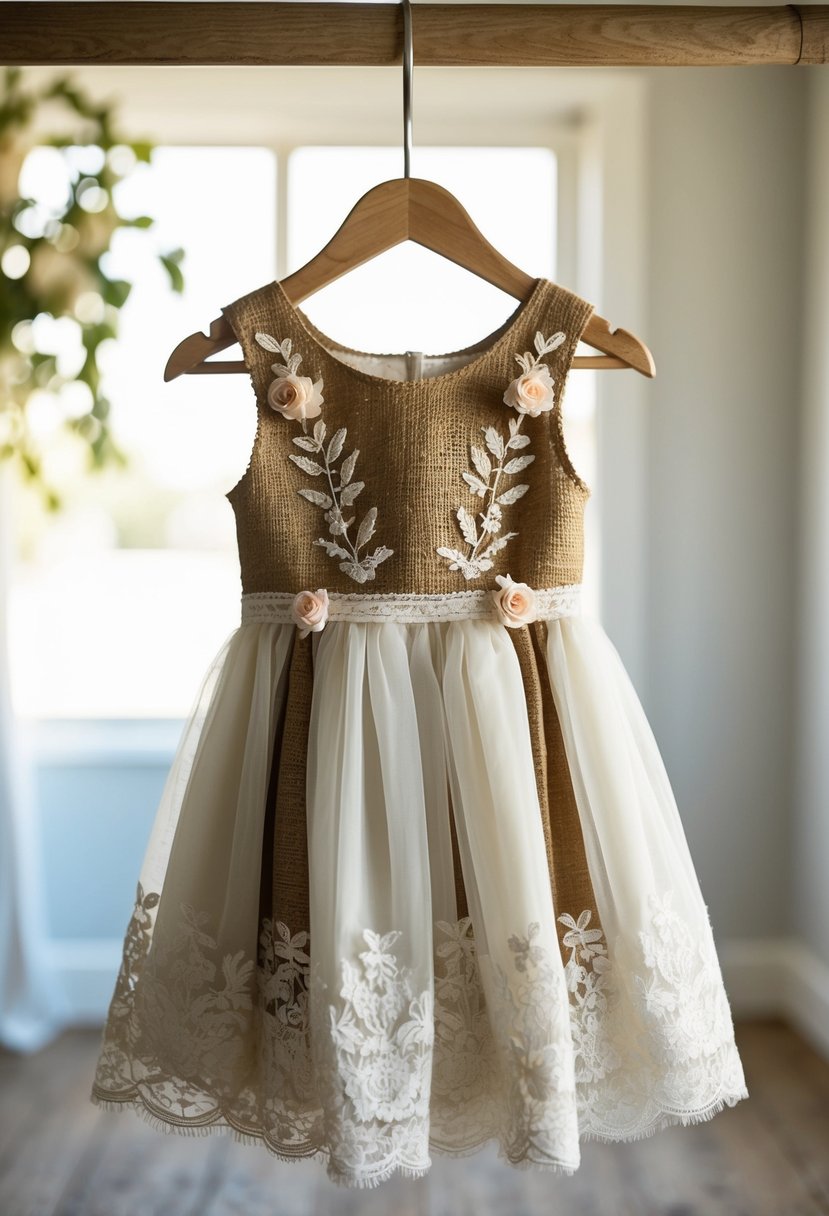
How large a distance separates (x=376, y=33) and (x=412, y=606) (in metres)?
0.53

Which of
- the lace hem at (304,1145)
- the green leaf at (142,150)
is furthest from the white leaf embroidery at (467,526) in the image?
the green leaf at (142,150)

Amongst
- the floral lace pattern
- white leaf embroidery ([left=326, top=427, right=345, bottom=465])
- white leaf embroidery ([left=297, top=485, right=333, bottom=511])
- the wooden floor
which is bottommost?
the wooden floor

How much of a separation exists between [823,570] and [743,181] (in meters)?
0.85

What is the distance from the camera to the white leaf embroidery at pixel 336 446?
0.97 meters

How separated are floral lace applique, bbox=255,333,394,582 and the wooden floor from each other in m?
1.23

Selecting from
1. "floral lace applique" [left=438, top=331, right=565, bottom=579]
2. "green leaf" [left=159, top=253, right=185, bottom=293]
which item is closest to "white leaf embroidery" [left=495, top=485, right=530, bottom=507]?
"floral lace applique" [left=438, top=331, right=565, bottom=579]

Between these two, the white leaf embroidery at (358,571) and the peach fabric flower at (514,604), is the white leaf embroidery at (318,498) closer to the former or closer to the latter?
the white leaf embroidery at (358,571)

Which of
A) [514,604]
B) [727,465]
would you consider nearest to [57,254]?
[727,465]

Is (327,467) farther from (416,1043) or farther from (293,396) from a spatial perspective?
(416,1043)

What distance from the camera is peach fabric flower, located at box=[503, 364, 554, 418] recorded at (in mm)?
944

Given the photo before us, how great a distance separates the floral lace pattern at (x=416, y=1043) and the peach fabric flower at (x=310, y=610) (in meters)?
0.28

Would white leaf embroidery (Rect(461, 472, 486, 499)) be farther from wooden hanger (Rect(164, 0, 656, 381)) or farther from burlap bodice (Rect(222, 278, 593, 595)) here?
wooden hanger (Rect(164, 0, 656, 381))

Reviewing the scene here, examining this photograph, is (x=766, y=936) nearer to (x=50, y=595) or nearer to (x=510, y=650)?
(x=510, y=650)

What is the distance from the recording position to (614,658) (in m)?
1.00
